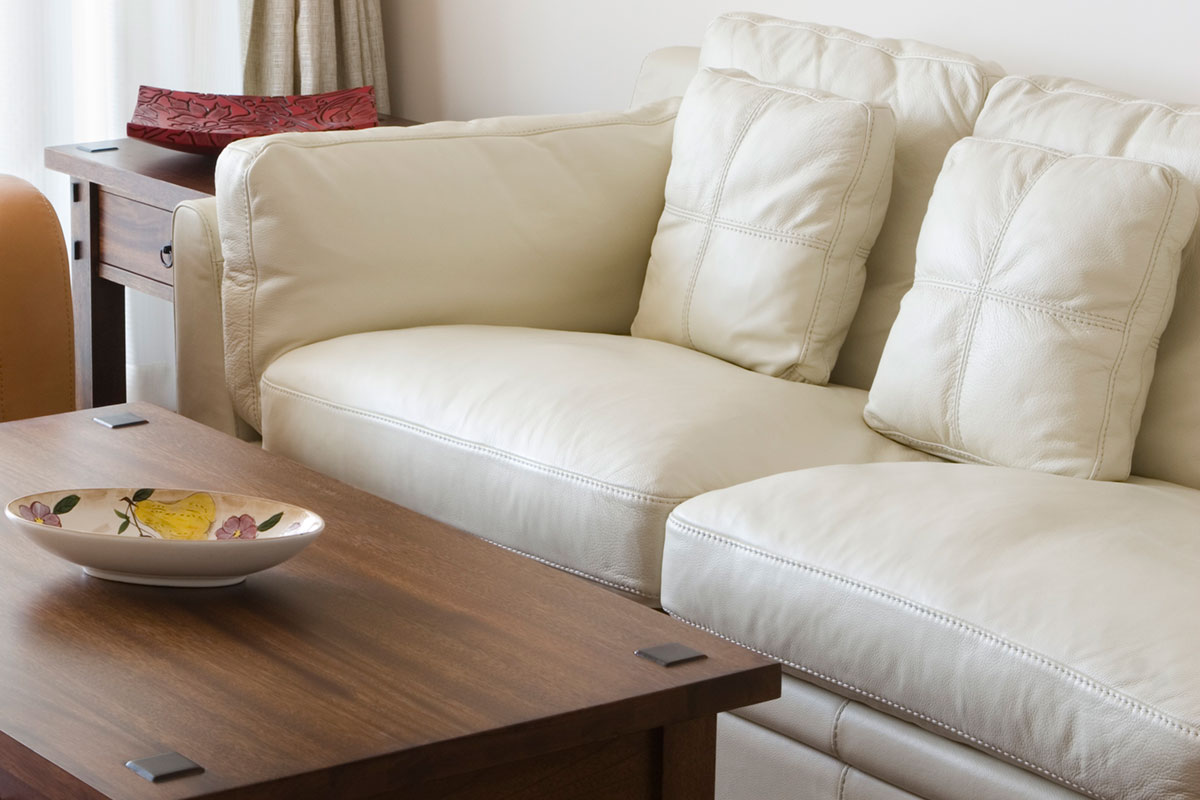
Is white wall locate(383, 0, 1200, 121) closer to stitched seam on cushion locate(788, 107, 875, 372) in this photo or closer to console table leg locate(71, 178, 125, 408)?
stitched seam on cushion locate(788, 107, 875, 372)

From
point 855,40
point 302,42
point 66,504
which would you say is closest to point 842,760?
point 66,504

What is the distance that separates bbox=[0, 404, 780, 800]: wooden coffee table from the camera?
985mm

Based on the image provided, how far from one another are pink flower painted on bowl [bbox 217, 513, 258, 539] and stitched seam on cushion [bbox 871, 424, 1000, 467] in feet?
2.97

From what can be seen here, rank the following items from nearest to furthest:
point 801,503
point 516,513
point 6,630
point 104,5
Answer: point 6,630 < point 801,503 < point 516,513 < point 104,5

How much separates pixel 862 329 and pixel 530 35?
53.1 inches

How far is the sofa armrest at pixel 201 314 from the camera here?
2217mm

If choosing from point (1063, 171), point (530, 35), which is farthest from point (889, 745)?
point (530, 35)

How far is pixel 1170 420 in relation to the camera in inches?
72.4

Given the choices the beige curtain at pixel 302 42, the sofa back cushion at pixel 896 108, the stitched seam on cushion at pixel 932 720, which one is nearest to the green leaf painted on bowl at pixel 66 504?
the stitched seam on cushion at pixel 932 720

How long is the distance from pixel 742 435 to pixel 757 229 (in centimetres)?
43

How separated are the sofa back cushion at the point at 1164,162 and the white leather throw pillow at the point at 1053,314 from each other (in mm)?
66

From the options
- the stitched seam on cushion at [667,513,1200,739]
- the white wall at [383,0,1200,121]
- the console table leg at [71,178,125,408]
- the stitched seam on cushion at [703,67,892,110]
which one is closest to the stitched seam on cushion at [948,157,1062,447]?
the stitched seam on cushion at [703,67,892,110]

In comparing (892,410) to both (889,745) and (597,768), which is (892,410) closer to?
(889,745)

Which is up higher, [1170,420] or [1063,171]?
[1063,171]
